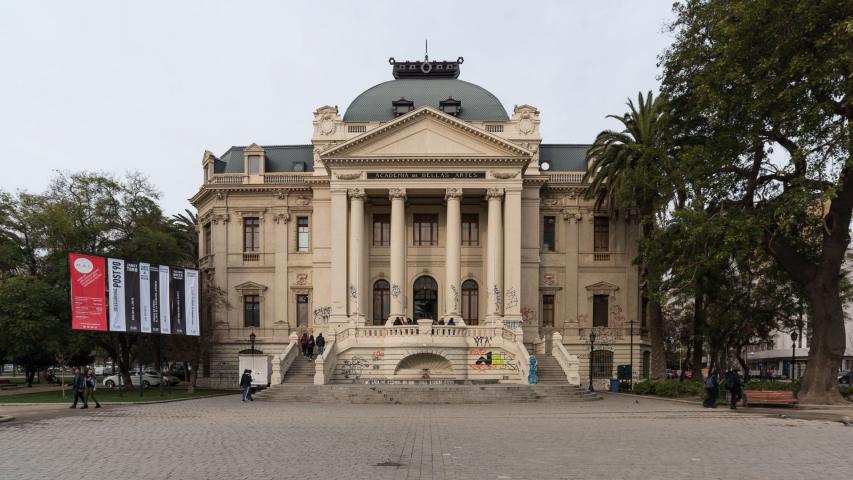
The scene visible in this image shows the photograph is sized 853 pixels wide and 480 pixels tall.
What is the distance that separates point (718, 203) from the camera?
33.0m

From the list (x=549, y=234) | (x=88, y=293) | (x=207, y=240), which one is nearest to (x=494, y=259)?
(x=549, y=234)

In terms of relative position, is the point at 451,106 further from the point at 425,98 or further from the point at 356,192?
the point at 356,192

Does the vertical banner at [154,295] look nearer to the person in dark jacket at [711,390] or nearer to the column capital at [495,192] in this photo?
the column capital at [495,192]

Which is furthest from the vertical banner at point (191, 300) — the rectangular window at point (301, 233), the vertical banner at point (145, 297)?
the rectangular window at point (301, 233)

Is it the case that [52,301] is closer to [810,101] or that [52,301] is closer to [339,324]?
[339,324]

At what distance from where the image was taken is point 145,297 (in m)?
37.2

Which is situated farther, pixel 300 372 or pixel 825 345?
pixel 300 372

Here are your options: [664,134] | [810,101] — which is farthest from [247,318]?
[810,101]

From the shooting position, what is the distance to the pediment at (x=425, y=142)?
46.8 metres

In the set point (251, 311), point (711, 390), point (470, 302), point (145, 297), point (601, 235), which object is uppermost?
point (601, 235)

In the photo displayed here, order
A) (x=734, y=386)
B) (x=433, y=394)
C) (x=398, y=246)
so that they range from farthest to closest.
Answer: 1. (x=398, y=246)
2. (x=433, y=394)
3. (x=734, y=386)

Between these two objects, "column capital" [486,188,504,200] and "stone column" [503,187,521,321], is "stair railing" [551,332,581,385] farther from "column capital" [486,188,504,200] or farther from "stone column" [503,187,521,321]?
"column capital" [486,188,504,200]

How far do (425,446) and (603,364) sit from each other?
3656 cm

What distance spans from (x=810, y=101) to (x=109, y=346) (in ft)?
130
